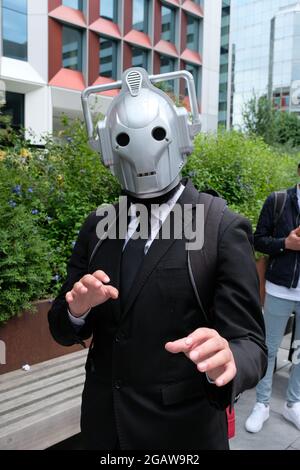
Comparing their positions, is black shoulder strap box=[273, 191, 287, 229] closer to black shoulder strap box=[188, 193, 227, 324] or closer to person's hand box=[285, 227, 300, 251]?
person's hand box=[285, 227, 300, 251]

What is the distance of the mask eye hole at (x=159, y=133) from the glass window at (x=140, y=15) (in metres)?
21.2

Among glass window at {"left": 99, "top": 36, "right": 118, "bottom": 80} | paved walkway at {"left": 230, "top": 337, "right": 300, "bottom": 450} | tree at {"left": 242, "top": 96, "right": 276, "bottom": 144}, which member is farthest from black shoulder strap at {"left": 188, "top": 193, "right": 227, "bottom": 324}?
glass window at {"left": 99, "top": 36, "right": 118, "bottom": 80}

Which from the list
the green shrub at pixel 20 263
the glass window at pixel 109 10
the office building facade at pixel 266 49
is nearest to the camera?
the green shrub at pixel 20 263

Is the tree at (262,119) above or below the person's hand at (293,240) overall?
above

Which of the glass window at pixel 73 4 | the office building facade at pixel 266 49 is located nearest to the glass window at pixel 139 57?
the glass window at pixel 73 4

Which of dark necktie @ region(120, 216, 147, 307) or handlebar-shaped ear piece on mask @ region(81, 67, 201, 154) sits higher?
handlebar-shaped ear piece on mask @ region(81, 67, 201, 154)

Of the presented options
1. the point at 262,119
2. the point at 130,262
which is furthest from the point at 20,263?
the point at 262,119

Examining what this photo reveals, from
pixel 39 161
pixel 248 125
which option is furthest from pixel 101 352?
pixel 248 125

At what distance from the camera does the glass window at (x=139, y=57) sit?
20.7 metres

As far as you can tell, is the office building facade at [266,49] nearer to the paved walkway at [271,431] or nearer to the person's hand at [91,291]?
the paved walkway at [271,431]

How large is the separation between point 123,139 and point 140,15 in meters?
21.9

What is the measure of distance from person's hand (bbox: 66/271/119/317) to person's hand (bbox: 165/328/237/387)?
0.28 metres

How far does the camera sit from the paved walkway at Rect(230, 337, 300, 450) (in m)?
3.00
